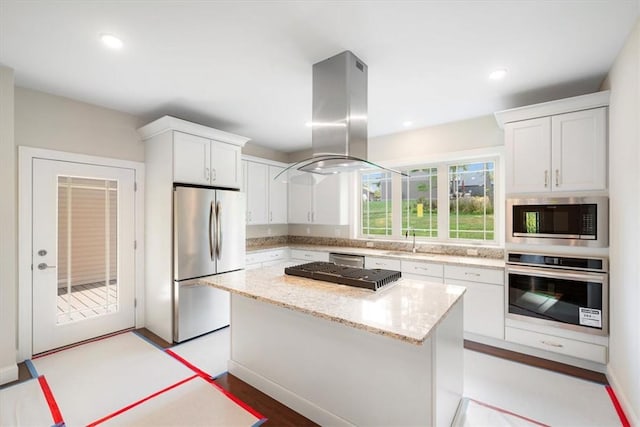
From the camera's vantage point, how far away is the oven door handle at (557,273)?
252 cm

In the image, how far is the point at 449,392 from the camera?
1.80m

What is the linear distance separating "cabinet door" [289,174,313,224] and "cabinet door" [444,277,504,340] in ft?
8.67

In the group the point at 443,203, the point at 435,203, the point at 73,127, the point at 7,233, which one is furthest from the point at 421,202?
the point at 7,233

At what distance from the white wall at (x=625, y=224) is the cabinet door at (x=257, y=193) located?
4079mm

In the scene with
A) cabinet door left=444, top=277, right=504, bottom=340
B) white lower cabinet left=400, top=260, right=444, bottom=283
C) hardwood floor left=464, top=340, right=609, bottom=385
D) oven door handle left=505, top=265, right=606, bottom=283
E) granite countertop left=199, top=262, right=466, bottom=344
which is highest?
granite countertop left=199, top=262, right=466, bottom=344

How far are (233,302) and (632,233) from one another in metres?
3.03

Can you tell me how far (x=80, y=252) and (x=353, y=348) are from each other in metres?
3.12

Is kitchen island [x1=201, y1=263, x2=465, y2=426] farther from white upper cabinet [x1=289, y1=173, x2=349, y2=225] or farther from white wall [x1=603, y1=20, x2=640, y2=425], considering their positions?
white upper cabinet [x1=289, y1=173, x2=349, y2=225]

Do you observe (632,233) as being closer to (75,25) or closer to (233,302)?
(233,302)

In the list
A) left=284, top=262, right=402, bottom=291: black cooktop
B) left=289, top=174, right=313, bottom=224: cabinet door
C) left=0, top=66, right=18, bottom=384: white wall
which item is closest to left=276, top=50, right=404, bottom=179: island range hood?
left=284, top=262, right=402, bottom=291: black cooktop

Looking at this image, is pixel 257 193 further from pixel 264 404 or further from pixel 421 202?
pixel 264 404


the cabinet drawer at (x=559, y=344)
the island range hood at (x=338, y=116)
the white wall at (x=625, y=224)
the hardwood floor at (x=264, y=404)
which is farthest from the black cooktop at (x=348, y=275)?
the cabinet drawer at (x=559, y=344)

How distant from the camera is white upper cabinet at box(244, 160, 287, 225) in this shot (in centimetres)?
452

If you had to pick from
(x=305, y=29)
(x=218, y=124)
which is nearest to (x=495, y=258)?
(x=305, y=29)
